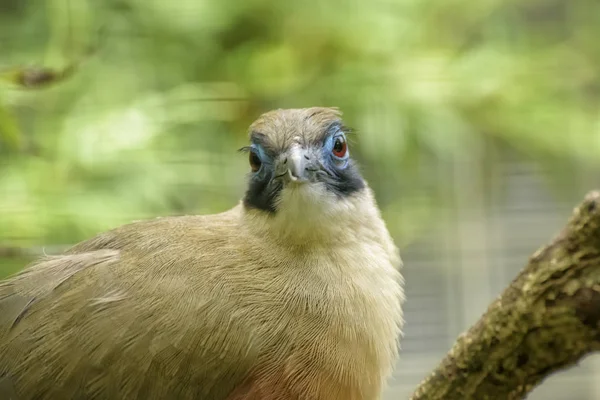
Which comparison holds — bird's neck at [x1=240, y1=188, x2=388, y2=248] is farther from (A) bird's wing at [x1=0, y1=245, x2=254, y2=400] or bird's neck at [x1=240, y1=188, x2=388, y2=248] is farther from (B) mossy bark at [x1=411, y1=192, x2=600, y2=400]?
(B) mossy bark at [x1=411, y1=192, x2=600, y2=400]

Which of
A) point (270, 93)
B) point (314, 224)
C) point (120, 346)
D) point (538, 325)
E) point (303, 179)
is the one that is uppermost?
point (270, 93)

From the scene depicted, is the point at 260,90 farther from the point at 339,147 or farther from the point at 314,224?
the point at 314,224

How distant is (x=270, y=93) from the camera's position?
2988 mm

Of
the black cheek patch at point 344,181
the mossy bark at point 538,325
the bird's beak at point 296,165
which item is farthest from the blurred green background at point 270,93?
the mossy bark at point 538,325

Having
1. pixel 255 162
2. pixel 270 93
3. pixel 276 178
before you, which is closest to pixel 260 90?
pixel 270 93

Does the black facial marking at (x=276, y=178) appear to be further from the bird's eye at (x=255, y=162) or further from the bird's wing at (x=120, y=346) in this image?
the bird's wing at (x=120, y=346)

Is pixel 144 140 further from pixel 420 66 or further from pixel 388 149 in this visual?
pixel 420 66

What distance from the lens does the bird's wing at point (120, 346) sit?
1.64m

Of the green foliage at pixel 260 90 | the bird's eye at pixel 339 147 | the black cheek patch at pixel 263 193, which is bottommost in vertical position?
the black cheek patch at pixel 263 193

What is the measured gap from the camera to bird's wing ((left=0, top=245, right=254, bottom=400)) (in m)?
1.64

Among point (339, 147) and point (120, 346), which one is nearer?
point (120, 346)

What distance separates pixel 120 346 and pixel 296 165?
0.54 meters

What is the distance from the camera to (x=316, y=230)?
1.78m

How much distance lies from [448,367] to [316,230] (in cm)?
50
